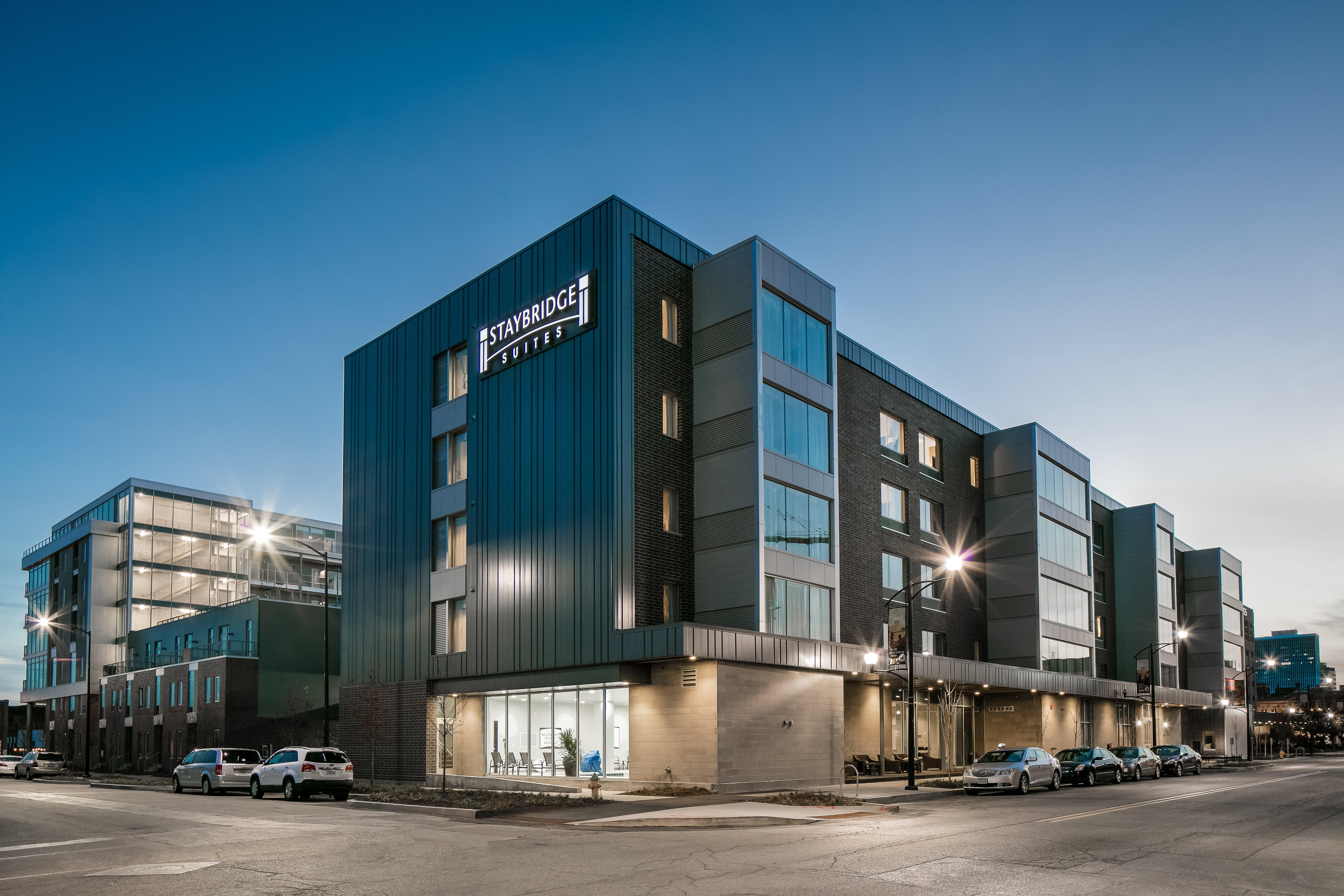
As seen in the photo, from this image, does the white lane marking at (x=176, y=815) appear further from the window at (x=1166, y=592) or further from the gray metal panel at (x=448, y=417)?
the window at (x=1166, y=592)

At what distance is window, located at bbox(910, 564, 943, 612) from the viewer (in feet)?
166

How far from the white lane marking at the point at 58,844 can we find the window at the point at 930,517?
127ft

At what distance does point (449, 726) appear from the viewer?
40.1 meters

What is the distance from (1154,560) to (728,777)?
180 feet

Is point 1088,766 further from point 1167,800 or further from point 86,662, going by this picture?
point 86,662

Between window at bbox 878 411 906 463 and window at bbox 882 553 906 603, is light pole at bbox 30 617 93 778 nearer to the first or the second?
window at bbox 882 553 906 603

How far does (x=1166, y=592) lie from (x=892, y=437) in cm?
4037

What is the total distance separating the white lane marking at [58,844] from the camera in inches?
777

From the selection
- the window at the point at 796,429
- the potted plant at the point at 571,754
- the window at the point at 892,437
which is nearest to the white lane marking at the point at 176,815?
the potted plant at the point at 571,754

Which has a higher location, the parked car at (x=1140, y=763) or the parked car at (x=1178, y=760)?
the parked car at (x=1140, y=763)

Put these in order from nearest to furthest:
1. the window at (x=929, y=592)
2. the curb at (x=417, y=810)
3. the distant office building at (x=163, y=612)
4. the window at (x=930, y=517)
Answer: the curb at (x=417, y=810) < the window at (x=929, y=592) < the window at (x=930, y=517) < the distant office building at (x=163, y=612)

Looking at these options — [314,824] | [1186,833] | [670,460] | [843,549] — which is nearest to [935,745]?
[843,549]

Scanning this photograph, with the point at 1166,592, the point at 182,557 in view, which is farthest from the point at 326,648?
the point at 1166,592

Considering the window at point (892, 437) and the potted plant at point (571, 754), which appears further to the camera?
the window at point (892, 437)
